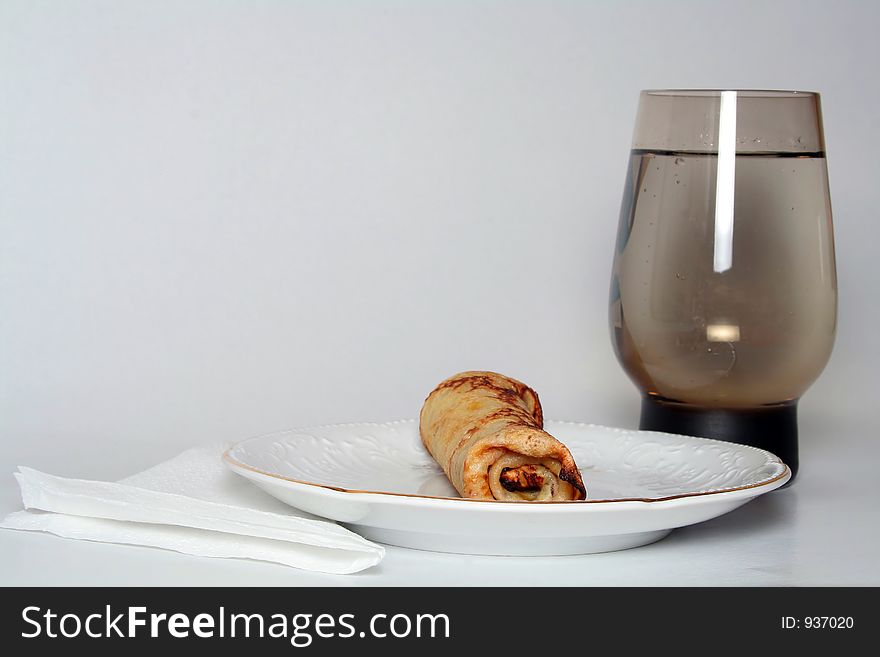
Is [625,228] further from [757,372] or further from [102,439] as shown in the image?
[102,439]

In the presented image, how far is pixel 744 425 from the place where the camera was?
167 centimetres

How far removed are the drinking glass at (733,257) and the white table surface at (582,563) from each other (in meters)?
0.19

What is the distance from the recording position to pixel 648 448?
1.59m

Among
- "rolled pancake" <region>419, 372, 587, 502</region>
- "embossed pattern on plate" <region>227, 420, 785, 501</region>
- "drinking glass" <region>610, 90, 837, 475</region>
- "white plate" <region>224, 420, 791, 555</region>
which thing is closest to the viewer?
"white plate" <region>224, 420, 791, 555</region>

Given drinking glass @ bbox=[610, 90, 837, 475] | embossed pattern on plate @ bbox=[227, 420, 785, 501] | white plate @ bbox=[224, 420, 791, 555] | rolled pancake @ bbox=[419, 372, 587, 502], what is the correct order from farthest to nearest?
drinking glass @ bbox=[610, 90, 837, 475] < embossed pattern on plate @ bbox=[227, 420, 785, 501] < rolled pancake @ bbox=[419, 372, 587, 502] < white plate @ bbox=[224, 420, 791, 555]

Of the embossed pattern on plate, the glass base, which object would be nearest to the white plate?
the embossed pattern on plate

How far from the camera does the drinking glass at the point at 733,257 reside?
162 centimetres

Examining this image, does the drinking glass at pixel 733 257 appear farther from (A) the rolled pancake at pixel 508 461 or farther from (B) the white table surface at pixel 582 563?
(A) the rolled pancake at pixel 508 461

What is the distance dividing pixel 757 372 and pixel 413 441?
0.44 m

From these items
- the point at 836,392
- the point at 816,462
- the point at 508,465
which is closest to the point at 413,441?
the point at 508,465

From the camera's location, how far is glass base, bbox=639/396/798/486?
5.49 feet

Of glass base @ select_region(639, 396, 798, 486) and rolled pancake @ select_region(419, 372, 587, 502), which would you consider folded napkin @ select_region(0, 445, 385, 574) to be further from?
glass base @ select_region(639, 396, 798, 486)

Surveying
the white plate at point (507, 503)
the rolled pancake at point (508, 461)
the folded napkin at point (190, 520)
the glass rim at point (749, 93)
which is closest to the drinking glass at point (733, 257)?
the glass rim at point (749, 93)

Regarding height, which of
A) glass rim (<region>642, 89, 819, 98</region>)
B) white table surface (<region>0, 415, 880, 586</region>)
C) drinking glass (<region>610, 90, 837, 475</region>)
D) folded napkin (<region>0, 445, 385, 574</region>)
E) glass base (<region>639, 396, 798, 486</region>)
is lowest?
white table surface (<region>0, 415, 880, 586</region>)
